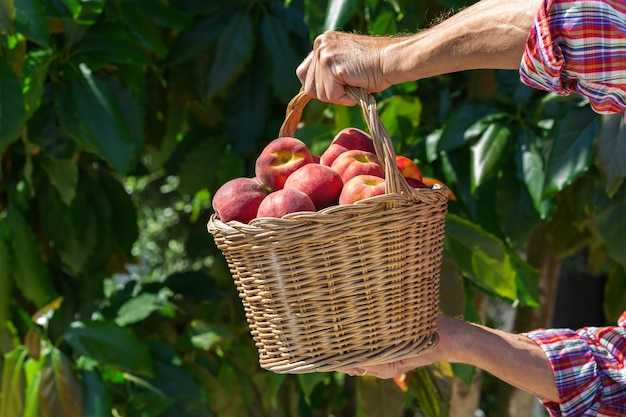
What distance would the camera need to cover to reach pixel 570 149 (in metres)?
2.06

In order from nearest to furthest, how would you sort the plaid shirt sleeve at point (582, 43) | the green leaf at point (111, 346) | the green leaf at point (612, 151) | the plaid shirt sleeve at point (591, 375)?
the plaid shirt sleeve at point (582, 43), the plaid shirt sleeve at point (591, 375), the green leaf at point (612, 151), the green leaf at point (111, 346)

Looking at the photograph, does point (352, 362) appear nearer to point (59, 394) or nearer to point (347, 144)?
point (347, 144)

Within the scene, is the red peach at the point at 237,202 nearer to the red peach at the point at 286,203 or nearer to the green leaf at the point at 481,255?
the red peach at the point at 286,203

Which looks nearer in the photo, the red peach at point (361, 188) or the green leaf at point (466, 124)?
the red peach at point (361, 188)

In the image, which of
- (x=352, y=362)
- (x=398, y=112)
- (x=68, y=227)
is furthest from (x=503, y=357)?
(x=68, y=227)

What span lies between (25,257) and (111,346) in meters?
0.36

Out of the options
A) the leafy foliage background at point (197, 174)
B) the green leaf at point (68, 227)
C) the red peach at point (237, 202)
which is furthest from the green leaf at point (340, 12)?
the green leaf at point (68, 227)

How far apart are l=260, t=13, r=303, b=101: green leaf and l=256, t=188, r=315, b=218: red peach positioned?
1.25 m

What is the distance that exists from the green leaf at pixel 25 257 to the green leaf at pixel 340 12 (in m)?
1.00

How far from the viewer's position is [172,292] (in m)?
2.79

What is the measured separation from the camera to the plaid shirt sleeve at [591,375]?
146 centimetres

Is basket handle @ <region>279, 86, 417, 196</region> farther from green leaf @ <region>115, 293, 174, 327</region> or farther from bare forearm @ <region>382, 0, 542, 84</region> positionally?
green leaf @ <region>115, 293, 174, 327</region>

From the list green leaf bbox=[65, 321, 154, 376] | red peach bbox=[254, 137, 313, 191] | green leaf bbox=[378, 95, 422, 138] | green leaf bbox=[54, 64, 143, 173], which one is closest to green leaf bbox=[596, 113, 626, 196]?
green leaf bbox=[378, 95, 422, 138]

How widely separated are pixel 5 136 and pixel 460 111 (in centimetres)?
107
